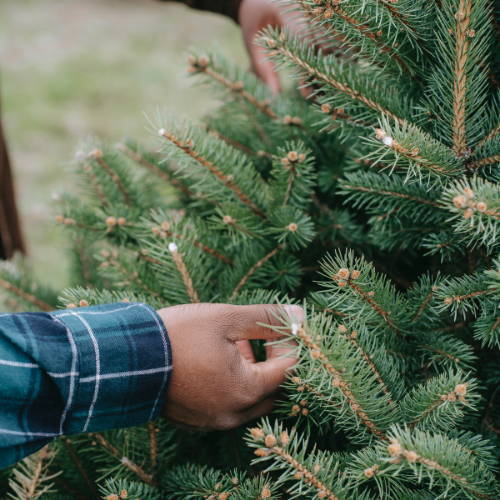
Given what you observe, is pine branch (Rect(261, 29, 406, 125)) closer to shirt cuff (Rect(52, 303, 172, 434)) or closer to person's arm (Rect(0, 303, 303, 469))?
person's arm (Rect(0, 303, 303, 469))

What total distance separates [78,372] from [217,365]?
203mm

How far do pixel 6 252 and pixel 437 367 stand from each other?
1647mm

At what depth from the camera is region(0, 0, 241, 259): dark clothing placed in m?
1.90

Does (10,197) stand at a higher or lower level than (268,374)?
lower

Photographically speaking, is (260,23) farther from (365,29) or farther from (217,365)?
(217,365)

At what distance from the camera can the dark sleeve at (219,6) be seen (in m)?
1.87

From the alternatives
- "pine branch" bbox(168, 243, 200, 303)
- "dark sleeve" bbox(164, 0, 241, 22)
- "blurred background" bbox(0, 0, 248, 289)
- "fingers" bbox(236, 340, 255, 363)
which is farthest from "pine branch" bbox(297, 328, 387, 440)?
"blurred background" bbox(0, 0, 248, 289)

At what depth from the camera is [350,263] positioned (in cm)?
80

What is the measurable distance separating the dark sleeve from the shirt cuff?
137 cm

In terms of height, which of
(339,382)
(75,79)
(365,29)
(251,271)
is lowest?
(75,79)

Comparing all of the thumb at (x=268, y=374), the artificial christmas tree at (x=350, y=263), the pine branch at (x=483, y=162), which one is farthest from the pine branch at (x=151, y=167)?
the pine branch at (x=483, y=162)

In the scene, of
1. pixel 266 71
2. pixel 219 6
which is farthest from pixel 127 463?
pixel 219 6

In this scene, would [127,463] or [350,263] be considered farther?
[127,463]

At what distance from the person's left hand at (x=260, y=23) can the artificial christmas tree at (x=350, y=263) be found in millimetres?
283
